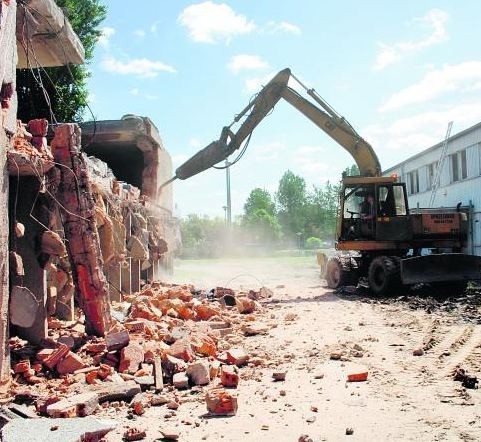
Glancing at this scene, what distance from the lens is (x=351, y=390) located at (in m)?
4.73

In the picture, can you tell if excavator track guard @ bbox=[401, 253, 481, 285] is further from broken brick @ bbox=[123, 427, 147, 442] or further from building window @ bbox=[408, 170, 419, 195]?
building window @ bbox=[408, 170, 419, 195]

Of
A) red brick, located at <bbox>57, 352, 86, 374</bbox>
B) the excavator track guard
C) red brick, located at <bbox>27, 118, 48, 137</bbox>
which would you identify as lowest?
red brick, located at <bbox>57, 352, 86, 374</bbox>

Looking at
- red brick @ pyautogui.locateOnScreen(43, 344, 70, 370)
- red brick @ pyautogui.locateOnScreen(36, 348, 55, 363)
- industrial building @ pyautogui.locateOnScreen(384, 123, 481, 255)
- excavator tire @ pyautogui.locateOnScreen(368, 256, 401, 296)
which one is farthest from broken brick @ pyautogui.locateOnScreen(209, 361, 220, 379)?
industrial building @ pyautogui.locateOnScreen(384, 123, 481, 255)

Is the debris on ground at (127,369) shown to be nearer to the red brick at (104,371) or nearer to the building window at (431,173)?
the red brick at (104,371)

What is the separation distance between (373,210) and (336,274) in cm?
231

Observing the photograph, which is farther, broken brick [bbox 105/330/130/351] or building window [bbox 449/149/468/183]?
building window [bbox 449/149/468/183]

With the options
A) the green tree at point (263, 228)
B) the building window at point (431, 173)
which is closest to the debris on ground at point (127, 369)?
the building window at point (431, 173)

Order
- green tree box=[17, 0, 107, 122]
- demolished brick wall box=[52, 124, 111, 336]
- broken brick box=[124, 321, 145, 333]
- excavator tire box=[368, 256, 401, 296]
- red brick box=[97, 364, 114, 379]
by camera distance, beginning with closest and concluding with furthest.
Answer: red brick box=[97, 364, 114, 379]
demolished brick wall box=[52, 124, 111, 336]
broken brick box=[124, 321, 145, 333]
excavator tire box=[368, 256, 401, 296]
green tree box=[17, 0, 107, 122]

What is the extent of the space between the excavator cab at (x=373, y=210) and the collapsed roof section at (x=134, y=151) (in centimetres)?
545

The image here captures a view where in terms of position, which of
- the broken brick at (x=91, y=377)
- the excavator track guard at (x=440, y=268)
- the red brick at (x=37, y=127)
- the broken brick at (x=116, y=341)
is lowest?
the broken brick at (x=91, y=377)

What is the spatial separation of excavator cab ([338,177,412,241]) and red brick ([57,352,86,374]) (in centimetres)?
860

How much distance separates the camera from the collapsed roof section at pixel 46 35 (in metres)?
6.45

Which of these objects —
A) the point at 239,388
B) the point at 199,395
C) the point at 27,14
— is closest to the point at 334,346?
the point at 239,388

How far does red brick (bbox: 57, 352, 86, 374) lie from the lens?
5.09 meters
